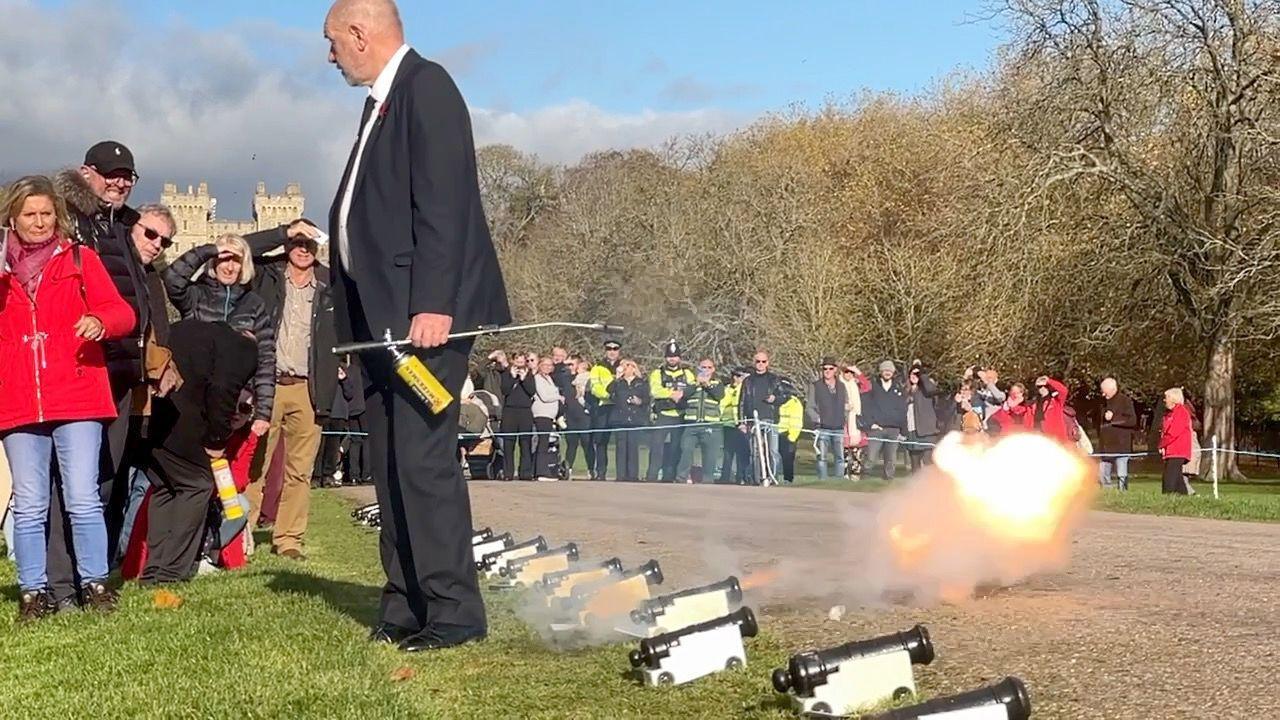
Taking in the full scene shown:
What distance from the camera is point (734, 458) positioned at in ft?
84.9

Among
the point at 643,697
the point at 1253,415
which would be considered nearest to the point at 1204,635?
the point at 643,697

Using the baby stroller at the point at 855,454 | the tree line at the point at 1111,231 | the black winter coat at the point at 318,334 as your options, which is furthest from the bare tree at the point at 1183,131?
the black winter coat at the point at 318,334

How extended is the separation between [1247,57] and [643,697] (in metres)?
30.1

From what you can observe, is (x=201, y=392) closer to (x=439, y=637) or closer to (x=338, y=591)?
(x=338, y=591)

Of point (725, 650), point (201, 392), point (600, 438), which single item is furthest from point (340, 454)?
point (725, 650)

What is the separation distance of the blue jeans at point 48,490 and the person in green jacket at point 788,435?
17.5 m

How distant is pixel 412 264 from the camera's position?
6523 millimetres

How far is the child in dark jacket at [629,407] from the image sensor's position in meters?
25.9

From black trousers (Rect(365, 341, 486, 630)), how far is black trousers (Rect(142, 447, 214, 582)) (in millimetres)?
3587

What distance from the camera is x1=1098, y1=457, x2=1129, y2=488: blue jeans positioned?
2359cm

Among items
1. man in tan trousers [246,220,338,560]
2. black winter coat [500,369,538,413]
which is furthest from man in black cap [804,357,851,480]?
man in tan trousers [246,220,338,560]

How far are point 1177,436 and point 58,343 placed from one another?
17.5 metres

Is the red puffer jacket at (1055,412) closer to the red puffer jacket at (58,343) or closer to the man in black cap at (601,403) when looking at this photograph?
the man in black cap at (601,403)

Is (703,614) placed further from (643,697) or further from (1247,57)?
(1247,57)
